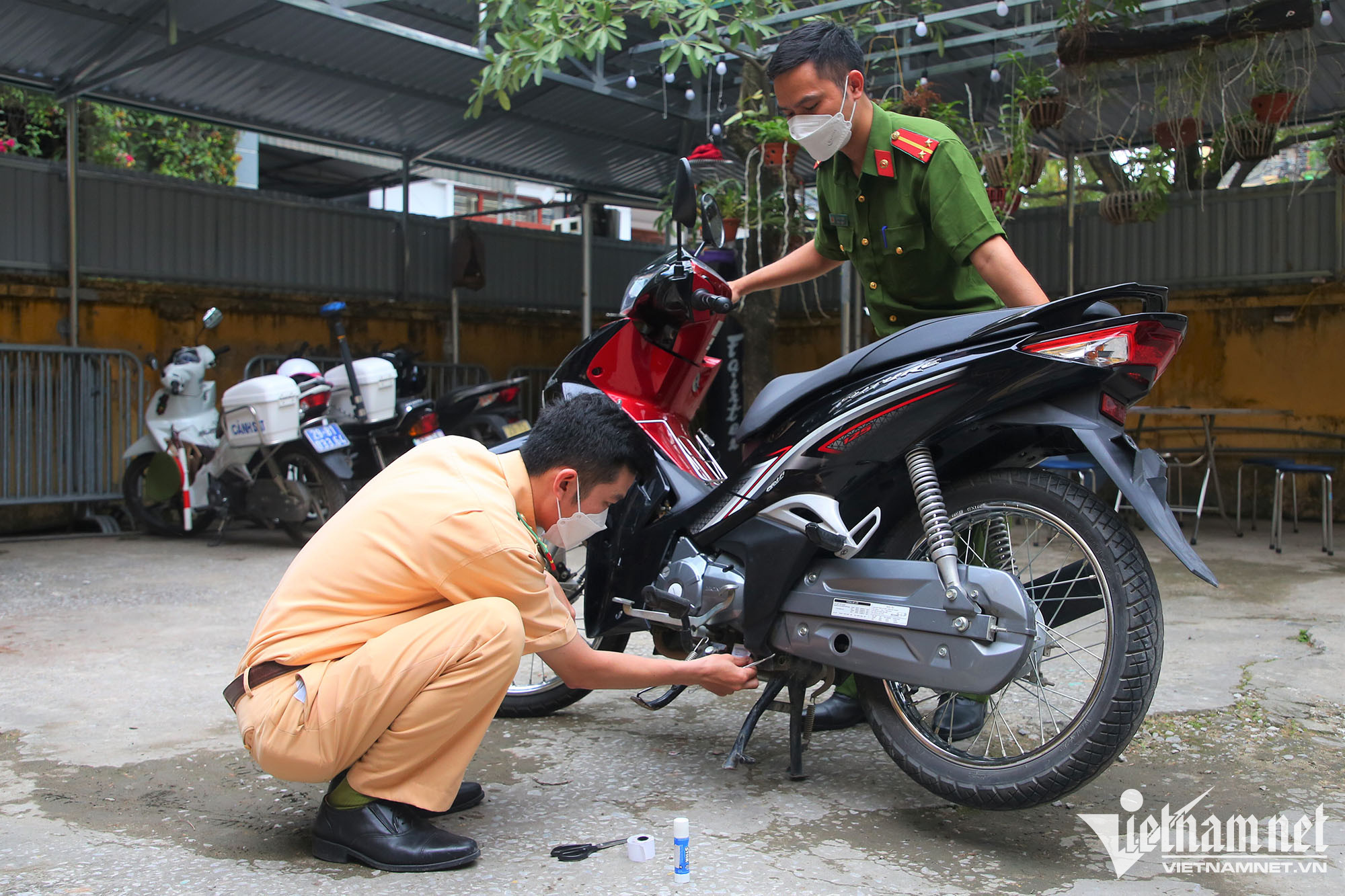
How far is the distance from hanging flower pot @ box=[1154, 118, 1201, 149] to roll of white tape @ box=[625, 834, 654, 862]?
20.8 feet

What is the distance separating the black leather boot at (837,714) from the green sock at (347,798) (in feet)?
4.27

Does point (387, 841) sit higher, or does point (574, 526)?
point (574, 526)

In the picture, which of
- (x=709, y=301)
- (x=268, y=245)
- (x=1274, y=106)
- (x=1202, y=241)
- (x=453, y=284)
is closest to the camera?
(x=709, y=301)

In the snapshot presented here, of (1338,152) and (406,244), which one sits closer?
(1338,152)

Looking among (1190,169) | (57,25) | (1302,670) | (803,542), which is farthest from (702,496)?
(1190,169)

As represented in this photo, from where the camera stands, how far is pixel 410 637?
2.09m

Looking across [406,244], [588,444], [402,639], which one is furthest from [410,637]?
[406,244]

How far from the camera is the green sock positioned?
216 cm

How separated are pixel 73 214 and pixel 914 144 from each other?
21.9ft

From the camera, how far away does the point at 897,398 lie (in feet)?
7.56

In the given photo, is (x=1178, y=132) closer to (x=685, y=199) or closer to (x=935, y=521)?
(x=685, y=199)

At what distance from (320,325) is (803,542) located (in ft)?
24.2

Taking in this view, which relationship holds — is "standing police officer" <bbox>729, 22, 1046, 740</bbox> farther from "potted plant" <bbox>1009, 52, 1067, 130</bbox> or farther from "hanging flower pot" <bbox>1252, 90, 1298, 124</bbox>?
"hanging flower pot" <bbox>1252, 90, 1298, 124</bbox>

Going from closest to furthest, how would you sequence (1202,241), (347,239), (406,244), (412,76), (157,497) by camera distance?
(157,497) → (412,76) → (1202,241) → (347,239) → (406,244)
